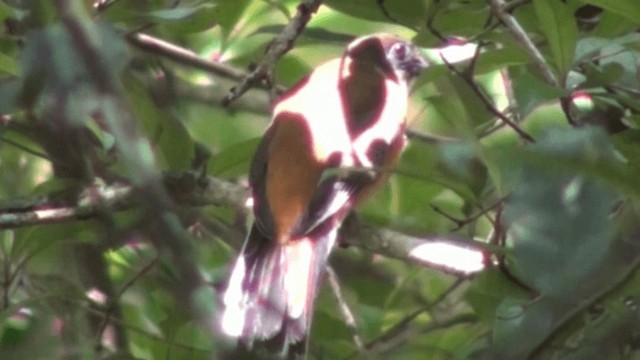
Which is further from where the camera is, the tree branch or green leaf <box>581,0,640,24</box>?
the tree branch

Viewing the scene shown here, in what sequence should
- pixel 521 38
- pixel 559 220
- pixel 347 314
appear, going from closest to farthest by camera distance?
1. pixel 559 220
2. pixel 521 38
3. pixel 347 314

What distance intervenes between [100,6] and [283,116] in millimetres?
766

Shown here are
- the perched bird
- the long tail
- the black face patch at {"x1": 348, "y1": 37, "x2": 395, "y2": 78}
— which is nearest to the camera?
the long tail

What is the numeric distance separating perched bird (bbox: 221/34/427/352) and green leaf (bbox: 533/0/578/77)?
0.58 metres

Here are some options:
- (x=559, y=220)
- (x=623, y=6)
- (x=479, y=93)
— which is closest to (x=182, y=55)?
(x=479, y=93)

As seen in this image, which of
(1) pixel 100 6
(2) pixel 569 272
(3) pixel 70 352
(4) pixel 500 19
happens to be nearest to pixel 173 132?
(1) pixel 100 6

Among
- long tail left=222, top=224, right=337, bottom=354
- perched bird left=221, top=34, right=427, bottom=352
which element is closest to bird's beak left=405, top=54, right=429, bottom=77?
perched bird left=221, top=34, right=427, bottom=352

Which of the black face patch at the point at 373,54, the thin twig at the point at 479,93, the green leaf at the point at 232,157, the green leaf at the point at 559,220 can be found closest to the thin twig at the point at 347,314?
the green leaf at the point at 232,157

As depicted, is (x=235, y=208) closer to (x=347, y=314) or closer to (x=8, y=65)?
(x=347, y=314)

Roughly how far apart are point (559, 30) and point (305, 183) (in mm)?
963

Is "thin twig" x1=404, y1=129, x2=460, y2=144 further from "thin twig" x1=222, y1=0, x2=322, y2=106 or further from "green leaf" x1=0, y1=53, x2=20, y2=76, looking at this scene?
"green leaf" x1=0, y1=53, x2=20, y2=76

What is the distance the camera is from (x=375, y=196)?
271cm

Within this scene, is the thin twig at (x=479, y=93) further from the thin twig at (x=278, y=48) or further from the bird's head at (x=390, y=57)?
the bird's head at (x=390, y=57)

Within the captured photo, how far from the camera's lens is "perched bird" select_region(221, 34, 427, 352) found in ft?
8.00
